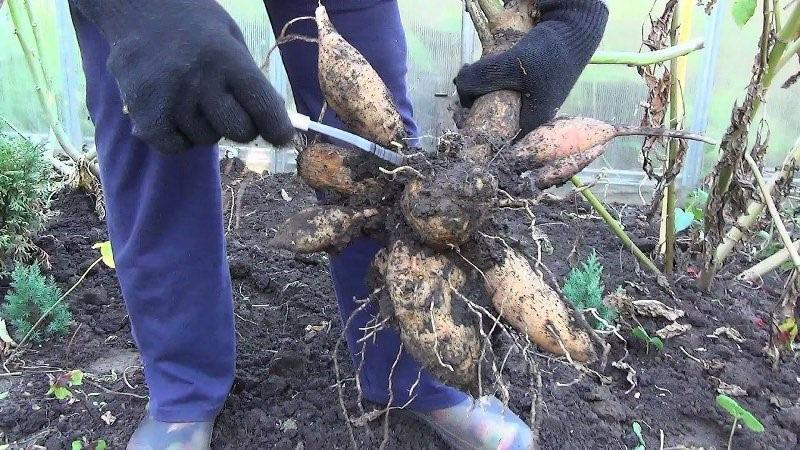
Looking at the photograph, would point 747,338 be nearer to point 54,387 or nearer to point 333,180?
point 333,180

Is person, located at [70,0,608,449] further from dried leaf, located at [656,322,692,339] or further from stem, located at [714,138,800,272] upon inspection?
stem, located at [714,138,800,272]

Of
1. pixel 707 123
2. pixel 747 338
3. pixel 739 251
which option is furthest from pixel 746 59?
pixel 747 338

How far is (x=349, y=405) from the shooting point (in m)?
1.28

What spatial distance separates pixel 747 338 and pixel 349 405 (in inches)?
37.9

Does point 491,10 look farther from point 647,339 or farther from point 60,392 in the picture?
point 60,392

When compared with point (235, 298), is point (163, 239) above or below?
above

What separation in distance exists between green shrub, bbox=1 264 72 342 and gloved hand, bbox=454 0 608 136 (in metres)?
1.04

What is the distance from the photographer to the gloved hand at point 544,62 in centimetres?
100

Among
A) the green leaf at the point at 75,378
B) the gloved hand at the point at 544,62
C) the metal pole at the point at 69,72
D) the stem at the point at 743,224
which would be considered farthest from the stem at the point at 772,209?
the metal pole at the point at 69,72

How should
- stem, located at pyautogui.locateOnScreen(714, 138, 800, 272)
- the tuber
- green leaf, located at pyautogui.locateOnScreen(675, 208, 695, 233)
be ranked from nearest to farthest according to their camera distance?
the tuber
stem, located at pyautogui.locateOnScreen(714, 138, 800, 272)
green leaf, located at pyautogui.locateOnScreen(675, 208, 695, 233)

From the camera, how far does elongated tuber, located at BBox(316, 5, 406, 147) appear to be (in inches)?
38.0

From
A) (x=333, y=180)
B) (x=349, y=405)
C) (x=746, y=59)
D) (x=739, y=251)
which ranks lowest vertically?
(x=739, y=251)

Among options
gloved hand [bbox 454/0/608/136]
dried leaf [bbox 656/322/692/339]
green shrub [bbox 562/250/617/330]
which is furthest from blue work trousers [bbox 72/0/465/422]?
dried leaf [bbox 656/322/692/339]

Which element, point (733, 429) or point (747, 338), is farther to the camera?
point (747, 338)
